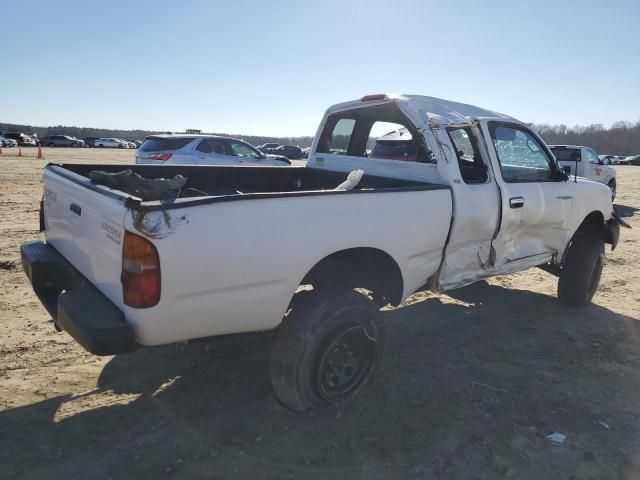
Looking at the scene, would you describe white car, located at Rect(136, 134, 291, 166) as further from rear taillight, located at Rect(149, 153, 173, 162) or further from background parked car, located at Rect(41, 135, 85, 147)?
background parked car, located at Rect(41, 135, 85, 147)

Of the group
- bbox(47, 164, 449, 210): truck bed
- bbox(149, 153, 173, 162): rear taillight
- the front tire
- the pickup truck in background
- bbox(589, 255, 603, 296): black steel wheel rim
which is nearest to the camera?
the front tire

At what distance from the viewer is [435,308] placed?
5164 millimetres

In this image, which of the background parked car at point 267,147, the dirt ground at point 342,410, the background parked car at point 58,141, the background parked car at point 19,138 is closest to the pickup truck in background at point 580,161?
the dirt ground at point 342,410

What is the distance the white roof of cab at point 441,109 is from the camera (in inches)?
157

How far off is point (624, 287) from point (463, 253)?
12.2 ft

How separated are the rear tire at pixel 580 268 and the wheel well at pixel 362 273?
2.75 m

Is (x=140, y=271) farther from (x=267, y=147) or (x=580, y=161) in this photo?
(x=267, y=147)

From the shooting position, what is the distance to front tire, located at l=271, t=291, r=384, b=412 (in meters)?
2.85

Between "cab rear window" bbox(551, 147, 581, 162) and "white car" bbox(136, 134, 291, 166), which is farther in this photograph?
"cab rear window" bbox(551, 147, 581, 162)

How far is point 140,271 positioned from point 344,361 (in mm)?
1448

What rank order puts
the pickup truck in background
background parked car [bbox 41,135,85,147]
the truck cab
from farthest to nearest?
1. background parked car [bbox 41,135,85,147]
2. the pickup truck in background
3. the truck cab

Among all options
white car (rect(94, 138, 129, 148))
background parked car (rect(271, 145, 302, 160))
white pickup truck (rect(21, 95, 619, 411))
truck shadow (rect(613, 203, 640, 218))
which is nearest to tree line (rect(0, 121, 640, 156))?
white car (rect(94, 138, 129, 148))

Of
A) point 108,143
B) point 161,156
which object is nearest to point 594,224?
point 161,156

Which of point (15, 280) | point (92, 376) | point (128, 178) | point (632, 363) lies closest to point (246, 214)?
point (128, 178)
